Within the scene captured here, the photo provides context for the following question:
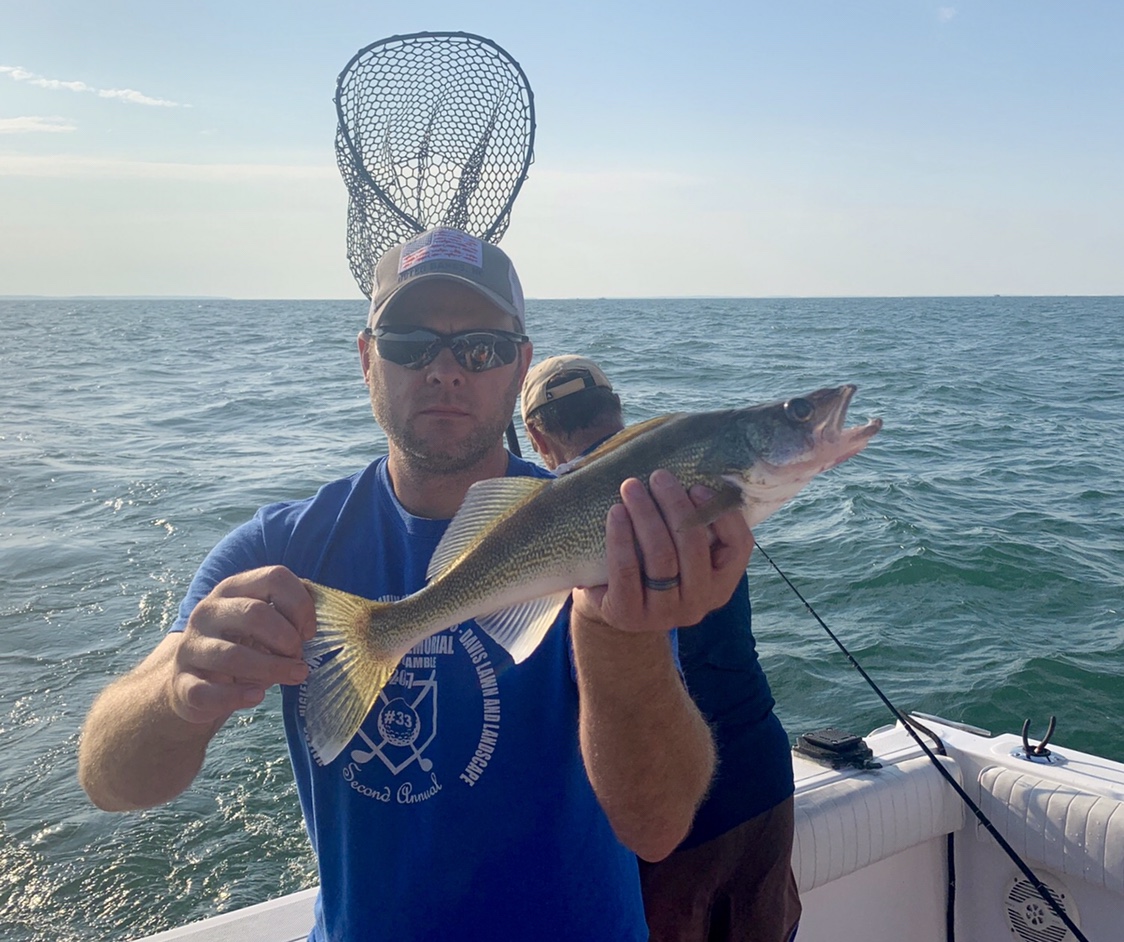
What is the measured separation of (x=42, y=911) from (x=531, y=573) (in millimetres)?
5944

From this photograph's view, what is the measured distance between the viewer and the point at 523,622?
258 cm

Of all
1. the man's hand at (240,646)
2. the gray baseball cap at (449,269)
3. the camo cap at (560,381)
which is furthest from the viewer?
the camo cap at (560,381)

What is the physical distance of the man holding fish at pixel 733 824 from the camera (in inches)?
161

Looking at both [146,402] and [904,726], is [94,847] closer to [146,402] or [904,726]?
[904,726]

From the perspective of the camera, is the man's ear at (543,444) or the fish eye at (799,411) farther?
the man's ear at (543,444)

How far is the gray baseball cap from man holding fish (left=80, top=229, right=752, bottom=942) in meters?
0.35

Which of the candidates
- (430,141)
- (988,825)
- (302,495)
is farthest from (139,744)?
(302,495)

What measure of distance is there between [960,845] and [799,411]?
11.9 feet

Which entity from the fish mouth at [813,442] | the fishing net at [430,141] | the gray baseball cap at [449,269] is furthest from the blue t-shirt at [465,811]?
the fishing net at [430,141]

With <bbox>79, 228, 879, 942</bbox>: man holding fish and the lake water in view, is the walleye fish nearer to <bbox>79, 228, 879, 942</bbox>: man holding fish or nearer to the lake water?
<bbox>79, 228, 879, 942</bbox>: man holding fish

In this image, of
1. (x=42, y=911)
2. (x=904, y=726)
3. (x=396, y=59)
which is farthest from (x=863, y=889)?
(x=42, y=911)

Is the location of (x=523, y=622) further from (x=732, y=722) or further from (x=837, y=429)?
(x=732, y=722)

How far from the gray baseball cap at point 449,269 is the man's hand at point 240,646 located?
1027 millimetres

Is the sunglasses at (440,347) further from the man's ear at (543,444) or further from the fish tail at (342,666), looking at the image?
the man's ear at (543,444)
